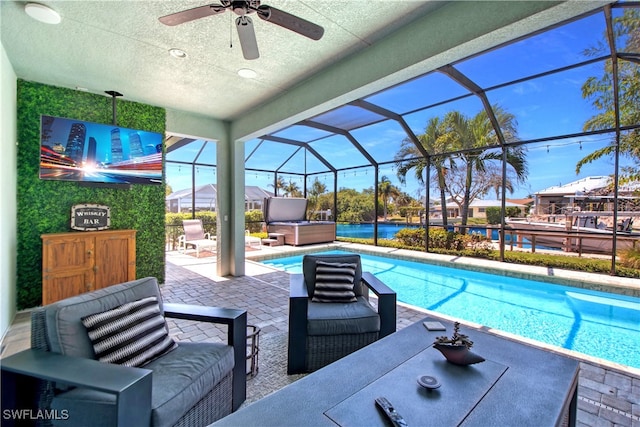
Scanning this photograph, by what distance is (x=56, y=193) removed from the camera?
3.96 m

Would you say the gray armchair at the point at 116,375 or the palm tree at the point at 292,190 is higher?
the palm tree at the point at 292,190

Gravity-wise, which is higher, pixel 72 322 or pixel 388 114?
pixel 388 114

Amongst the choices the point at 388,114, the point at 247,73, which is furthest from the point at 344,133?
the point at 247,73

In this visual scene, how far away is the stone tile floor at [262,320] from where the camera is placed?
6.38 ft

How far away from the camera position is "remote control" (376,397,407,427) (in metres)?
1.15

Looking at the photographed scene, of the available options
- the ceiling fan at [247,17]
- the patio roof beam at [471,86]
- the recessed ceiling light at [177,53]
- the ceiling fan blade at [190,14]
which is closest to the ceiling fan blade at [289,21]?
the ceiling fan at [247,17]

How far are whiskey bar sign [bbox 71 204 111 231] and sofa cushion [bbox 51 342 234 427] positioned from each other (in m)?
3.32

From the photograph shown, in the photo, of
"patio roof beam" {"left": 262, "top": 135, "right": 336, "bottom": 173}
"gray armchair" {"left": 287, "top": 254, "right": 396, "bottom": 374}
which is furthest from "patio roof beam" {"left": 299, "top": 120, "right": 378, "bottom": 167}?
"gray armchair" {"left": 287, "top": 254, "right": 396, "bottom": 374}

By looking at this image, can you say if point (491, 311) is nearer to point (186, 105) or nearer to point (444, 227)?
point (444, 227)

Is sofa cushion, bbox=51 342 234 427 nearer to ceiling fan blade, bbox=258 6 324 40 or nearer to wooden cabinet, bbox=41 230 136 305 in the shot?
ceiling fan blade, bbox=258 6 324 40

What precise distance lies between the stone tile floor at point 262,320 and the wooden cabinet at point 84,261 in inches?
21.4

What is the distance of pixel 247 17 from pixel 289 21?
0.98 ft

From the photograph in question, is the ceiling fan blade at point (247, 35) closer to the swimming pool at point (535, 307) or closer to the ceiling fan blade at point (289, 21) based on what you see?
the ceiling fan blade at point (289, 21)

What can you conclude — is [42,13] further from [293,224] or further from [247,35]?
[293,224]
